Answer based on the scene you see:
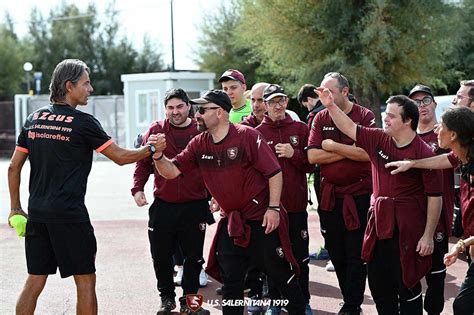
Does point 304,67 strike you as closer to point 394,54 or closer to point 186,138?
point 394,54

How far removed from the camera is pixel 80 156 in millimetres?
6027

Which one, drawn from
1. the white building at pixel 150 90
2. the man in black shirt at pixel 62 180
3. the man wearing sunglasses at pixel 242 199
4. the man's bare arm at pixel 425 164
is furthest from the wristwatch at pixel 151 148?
the white building at pixel 150 90

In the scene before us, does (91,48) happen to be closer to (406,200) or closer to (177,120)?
(177,120)

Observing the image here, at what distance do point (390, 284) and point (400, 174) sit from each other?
2.92 feet

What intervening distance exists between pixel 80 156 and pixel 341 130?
6.94 feet

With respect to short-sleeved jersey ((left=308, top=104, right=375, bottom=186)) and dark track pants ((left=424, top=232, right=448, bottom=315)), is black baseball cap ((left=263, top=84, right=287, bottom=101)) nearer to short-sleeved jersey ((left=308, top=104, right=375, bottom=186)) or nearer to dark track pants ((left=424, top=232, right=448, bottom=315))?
short-sleeved jersey ((left=308, top=104, right=375, bottom=186))

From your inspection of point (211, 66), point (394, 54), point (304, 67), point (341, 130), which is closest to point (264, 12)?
point (304, 67)

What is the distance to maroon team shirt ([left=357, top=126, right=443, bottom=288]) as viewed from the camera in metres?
5.97

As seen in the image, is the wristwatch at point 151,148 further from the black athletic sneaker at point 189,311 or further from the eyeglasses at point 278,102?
the black athletic sneaker at point 189,311

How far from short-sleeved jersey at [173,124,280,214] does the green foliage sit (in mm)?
45542

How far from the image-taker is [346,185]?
23.0 ft

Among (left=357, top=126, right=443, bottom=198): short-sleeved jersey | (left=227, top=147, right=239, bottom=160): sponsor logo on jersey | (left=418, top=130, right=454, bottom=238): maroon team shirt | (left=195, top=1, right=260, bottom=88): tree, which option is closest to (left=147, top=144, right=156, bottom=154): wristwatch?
(left=227, top=147, right=239, bottom=160): sponsor logo on jersey

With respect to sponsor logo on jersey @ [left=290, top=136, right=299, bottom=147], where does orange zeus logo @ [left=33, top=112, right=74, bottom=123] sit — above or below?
above

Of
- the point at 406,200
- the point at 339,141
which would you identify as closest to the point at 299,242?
the point at 339,141
